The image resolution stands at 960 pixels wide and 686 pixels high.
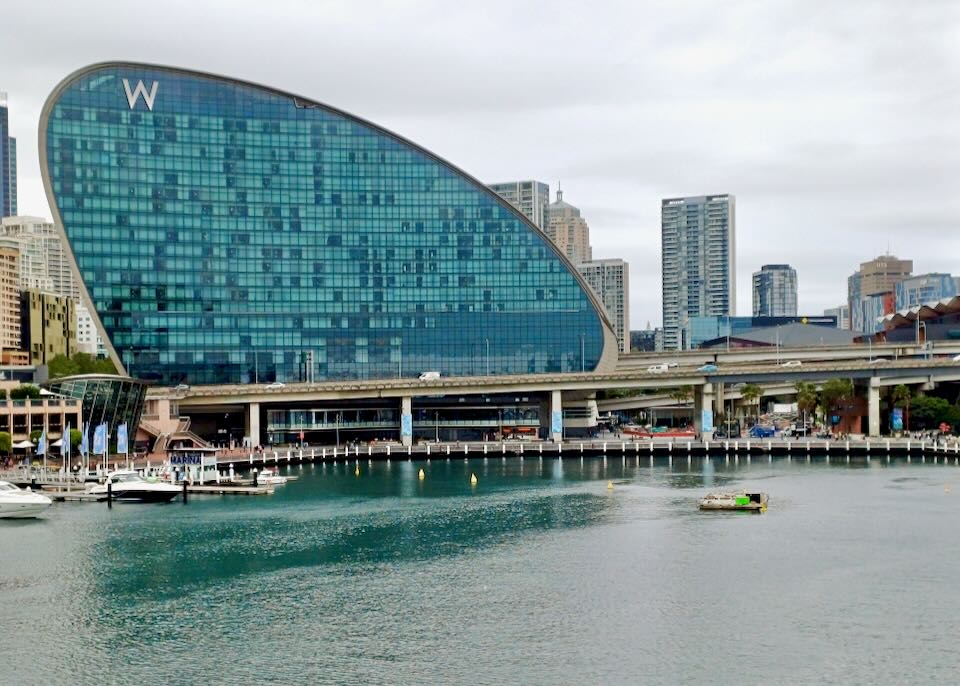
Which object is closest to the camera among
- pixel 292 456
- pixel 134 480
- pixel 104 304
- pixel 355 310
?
pixel 134 480

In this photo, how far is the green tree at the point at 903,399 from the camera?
7411 inches

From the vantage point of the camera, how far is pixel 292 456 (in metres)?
159

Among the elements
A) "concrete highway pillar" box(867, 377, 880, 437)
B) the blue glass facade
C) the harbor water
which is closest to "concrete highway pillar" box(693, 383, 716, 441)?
"concrete highway pillar" box(867, 377, 880, 437)

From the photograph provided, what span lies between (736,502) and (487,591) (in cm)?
3965

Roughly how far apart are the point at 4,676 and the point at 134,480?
6301 centimetres

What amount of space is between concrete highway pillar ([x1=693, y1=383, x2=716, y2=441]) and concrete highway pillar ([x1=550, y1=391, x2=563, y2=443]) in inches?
852

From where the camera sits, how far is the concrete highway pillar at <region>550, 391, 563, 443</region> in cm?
17762

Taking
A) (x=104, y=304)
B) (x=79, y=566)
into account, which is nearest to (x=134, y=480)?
(x=79, y=566)

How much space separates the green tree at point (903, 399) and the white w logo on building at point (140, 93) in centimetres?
12649

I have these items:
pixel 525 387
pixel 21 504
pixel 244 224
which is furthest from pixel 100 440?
pixel 244 224

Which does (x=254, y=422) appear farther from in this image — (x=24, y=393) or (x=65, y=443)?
(x=65, y=443)

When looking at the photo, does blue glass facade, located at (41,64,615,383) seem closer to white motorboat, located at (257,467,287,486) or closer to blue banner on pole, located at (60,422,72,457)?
blue banner on pole, located at (60,422,72,457)

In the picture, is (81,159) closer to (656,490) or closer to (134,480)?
(134,480)

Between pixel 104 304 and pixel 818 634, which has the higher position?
pixel 104 304
